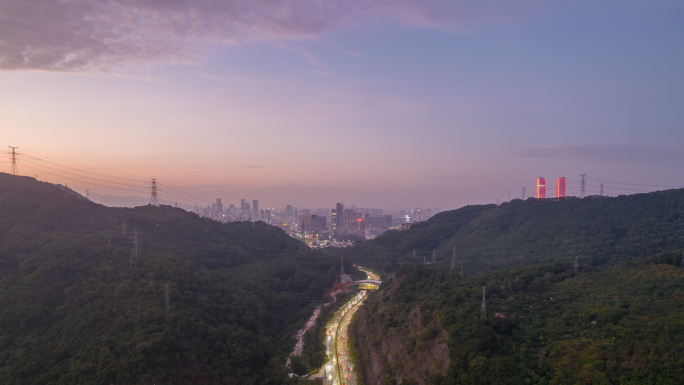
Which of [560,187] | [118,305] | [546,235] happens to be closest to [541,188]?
[560,187]

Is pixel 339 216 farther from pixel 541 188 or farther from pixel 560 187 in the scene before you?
pixel 560 187

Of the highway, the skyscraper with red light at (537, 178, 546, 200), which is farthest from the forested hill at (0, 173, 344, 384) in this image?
the skyscraper with red light at (537, 178, 546, 200)

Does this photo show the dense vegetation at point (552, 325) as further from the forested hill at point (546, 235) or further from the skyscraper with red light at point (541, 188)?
the skyscraper with red light at point (541, 188)

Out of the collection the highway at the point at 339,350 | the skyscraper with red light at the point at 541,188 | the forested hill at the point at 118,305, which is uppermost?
the skyscraper with red light at the point at 541,188

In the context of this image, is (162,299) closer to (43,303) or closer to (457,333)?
(43,303)

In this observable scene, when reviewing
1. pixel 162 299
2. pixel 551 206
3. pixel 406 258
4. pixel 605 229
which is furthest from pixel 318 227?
pixel 162 299

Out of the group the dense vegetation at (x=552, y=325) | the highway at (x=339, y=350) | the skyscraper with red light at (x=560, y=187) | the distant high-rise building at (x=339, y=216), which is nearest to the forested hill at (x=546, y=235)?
the skyscraper with red light at (x=560, y=187)

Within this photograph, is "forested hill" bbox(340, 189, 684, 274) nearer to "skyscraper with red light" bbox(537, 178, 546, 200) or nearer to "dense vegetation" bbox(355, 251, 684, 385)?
"skyscraper with red light" bbox(537, 178, 546, 200)
